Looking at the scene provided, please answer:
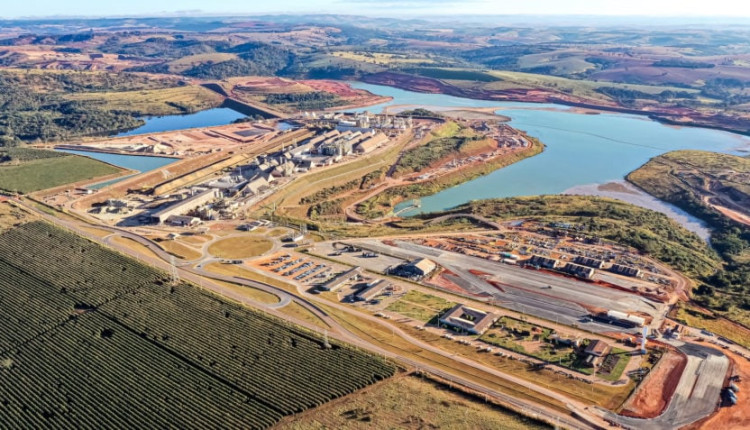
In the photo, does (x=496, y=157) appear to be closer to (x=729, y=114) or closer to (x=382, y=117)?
(x=382, y=117)

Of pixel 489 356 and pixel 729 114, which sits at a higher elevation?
pixel 729 114

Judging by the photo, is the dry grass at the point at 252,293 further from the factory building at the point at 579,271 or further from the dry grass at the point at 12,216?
the dry grass at the point at 12,216

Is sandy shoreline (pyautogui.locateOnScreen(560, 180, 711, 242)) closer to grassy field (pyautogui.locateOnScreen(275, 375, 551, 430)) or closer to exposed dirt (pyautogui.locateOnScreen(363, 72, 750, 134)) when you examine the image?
grassy field (pyautogui.locateOnScreen(275, 375, 551, 430))

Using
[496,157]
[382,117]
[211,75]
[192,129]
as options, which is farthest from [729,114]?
[211,75]

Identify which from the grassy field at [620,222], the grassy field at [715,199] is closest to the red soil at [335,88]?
the grassy field at [715,199]

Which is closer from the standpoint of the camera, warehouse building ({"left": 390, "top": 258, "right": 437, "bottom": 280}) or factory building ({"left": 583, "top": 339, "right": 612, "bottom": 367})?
factory building ({"left": 583, "top": 339, "right": 612, "bottom": 367})

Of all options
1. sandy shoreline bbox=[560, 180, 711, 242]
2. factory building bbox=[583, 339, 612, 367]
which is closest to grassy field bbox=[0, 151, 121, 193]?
factory building bbox=[583, 339, 612, 367]
